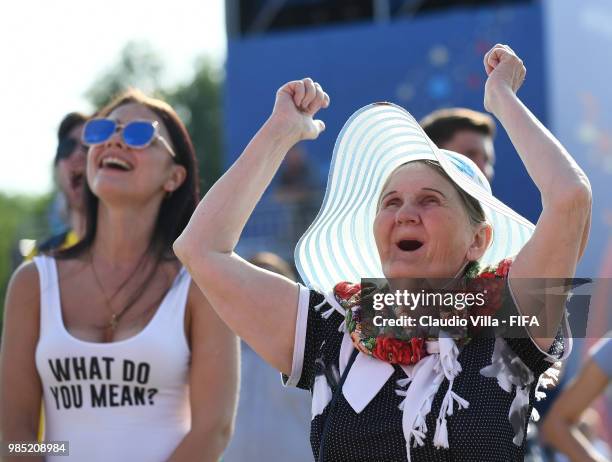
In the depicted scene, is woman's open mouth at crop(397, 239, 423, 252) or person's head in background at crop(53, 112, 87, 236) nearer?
woman's open mouth at crop(397, 239, 423, 252)

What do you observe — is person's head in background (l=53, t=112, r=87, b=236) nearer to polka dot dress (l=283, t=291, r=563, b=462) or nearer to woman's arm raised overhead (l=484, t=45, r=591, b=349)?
polka dot dress (l=283, t=291, r=563, b=462)

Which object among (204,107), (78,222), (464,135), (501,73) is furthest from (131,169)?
(204,107)

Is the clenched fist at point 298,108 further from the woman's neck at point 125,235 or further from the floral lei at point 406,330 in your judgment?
the woman's neck at point 125,235

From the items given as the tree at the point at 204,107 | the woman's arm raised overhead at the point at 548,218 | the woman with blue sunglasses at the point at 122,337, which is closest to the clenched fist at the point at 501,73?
the woman's arm raised overhead at the point at 548,218

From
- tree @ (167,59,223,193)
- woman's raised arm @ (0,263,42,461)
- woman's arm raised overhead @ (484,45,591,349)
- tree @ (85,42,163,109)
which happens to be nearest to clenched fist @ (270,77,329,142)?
woman's arm raised overhead @ (484,45,591,349)

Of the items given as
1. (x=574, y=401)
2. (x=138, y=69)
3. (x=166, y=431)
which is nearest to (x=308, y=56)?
(x=574, y=401)

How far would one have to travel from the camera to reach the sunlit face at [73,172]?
4.07 m

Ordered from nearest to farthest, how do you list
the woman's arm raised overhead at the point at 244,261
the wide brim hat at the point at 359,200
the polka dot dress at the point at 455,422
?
the polka dot dress at the point at 455,422
the woman's arm raised overhead at the point at 244,261
the wide brim hat at the point at 359,200

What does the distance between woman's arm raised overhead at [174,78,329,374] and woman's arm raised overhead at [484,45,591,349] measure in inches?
22.1

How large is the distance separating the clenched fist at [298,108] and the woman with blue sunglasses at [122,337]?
0.71 m

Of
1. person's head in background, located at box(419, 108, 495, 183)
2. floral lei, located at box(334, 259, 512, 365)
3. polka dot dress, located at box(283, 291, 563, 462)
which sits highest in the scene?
person's head in background, located at box(419, 108, 495, 183)

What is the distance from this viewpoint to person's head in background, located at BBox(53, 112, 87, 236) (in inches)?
160

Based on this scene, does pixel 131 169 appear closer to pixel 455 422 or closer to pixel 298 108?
pixel 298 108

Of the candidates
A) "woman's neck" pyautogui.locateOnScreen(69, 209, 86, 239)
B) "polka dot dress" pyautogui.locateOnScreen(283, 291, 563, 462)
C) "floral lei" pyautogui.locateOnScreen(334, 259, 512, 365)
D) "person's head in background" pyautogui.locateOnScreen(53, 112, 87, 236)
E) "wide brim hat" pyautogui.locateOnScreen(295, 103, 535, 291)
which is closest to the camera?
"polka dot dress" pyautogui.locateOnScreen(283, 291, 563, 462)
